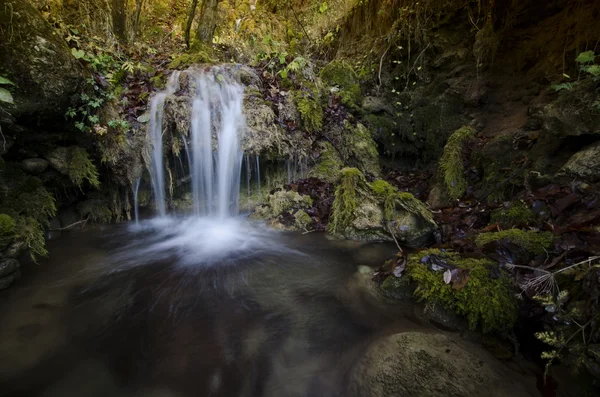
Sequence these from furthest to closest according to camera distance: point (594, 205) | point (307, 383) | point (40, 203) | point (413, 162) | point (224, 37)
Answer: point (224, 37) < point (413, 162) < point (40, 203) < point (594, 205) < point (307, 383)

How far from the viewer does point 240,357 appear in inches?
101

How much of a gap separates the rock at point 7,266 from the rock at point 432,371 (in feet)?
13.3

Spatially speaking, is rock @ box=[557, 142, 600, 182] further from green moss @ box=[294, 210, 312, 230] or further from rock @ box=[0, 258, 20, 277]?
rock @ box=[0, 258, 20, 277]

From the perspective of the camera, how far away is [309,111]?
21.3 ft

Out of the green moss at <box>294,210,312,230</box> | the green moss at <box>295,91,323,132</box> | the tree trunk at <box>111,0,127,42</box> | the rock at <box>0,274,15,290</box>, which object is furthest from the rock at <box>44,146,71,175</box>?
the green moss at <box>295,91,323,132</box>

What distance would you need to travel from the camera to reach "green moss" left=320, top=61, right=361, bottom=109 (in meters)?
7.43

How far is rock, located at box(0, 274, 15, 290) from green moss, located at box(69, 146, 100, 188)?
→ 1.61 meters

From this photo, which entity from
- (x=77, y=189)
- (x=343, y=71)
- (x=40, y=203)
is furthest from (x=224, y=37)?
(x=40, y=203)

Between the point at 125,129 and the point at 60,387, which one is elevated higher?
the point at 125,129

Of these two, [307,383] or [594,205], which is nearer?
[307,383]

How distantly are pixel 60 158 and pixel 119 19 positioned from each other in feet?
16.0

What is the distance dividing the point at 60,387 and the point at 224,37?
31.6 ft

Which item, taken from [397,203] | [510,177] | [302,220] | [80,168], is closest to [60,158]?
[80,168]

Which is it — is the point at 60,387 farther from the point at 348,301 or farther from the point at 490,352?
the point at 490,352
